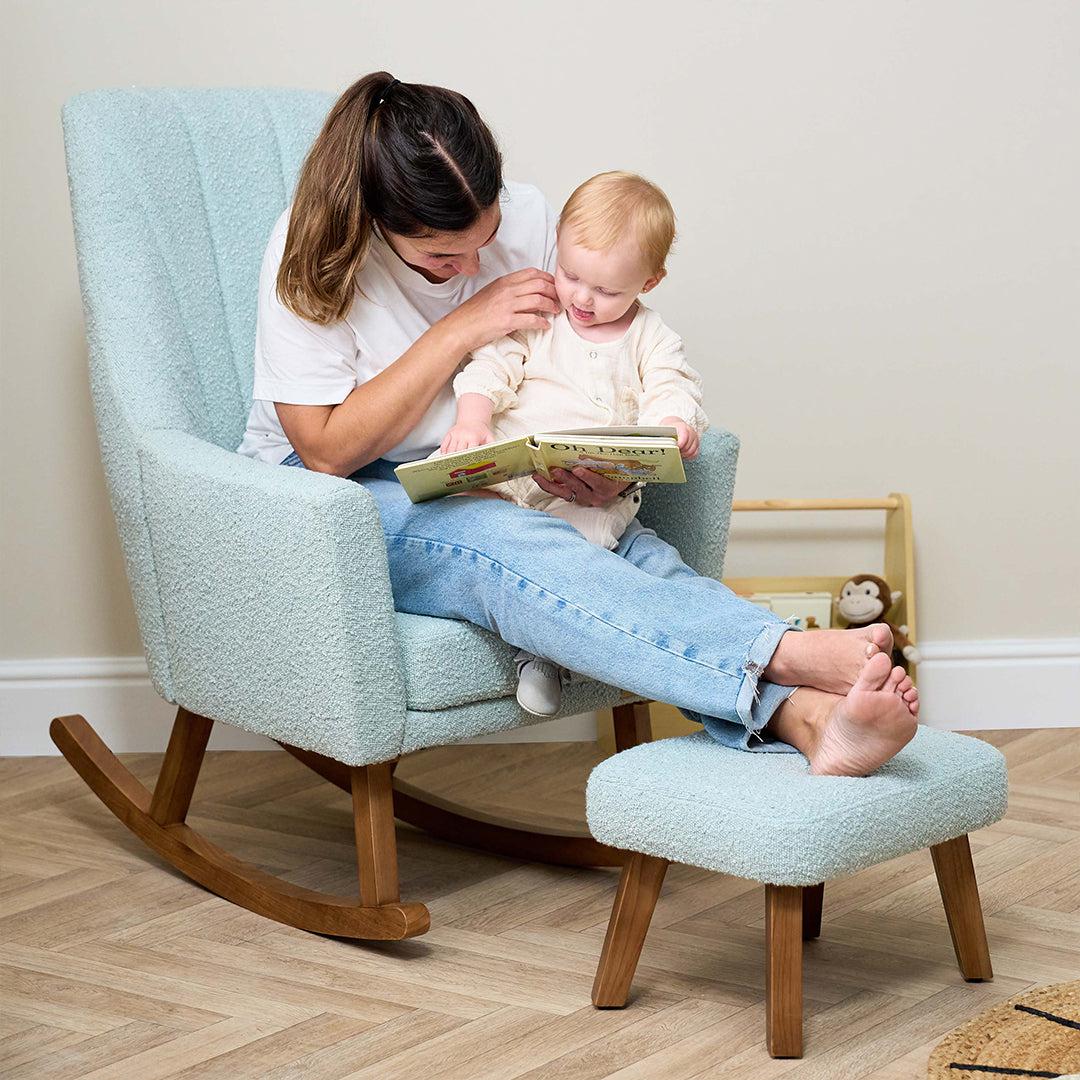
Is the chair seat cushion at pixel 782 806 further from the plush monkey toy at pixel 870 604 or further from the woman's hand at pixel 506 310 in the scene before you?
the plush monkey toy at pixel 870 604

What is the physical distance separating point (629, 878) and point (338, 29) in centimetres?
146

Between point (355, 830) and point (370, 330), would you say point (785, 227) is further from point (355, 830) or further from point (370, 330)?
point (355, 830)

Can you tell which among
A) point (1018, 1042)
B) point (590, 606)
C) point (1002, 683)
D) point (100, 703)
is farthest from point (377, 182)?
point (1002, 683)

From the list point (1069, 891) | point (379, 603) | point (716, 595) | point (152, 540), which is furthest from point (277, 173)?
point (1069, 891)

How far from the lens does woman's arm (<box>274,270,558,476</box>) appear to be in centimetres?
164

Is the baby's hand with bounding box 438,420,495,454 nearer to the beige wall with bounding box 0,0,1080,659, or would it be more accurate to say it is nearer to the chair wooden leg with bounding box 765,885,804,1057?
the chair wooden leg with bounding box 765,885,804,1057

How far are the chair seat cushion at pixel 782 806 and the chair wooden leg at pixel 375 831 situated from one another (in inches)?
10.9

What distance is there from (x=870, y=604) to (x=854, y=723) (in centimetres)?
104

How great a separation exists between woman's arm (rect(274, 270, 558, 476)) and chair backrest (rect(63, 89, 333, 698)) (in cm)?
18

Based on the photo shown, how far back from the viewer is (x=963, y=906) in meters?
1.49

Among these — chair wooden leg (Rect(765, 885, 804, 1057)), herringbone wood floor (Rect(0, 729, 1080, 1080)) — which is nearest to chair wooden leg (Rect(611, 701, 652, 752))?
herringbone wood floor (Rect(0, 729, 1080, 1080))

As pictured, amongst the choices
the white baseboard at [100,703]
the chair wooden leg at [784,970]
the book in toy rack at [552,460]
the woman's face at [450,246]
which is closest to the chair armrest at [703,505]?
the book in toy rack at [552,460]

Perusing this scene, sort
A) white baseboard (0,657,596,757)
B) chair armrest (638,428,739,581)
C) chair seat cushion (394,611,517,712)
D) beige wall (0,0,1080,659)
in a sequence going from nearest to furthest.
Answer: chair seat cushion (394,611,517,712), chair armrest (638,428,739,581), beige wall (0,0,1080,659), white baseboard (0,657,596,757)

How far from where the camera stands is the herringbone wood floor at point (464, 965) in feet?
4.49
